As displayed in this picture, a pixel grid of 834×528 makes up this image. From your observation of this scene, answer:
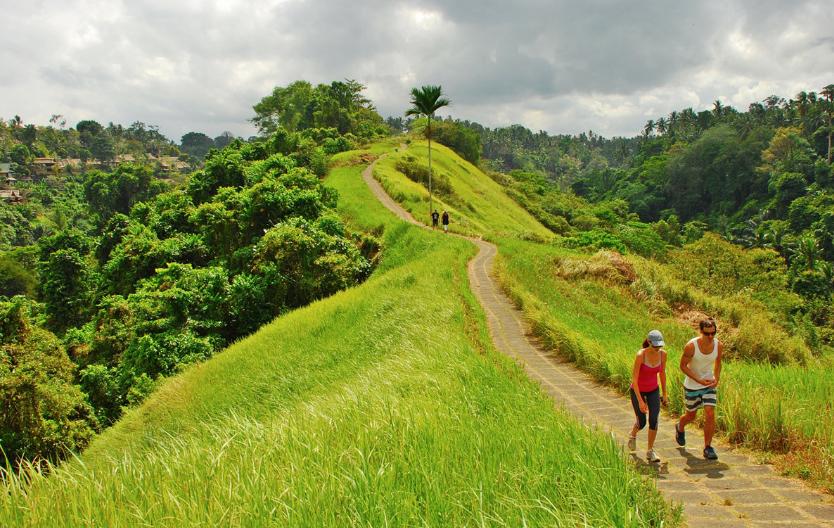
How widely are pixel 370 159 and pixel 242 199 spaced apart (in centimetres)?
2500

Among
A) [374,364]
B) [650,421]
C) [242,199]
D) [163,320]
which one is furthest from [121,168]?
[650,421]

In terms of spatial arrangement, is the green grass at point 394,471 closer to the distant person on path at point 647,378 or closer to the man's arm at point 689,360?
the distant person on path at point 647,378

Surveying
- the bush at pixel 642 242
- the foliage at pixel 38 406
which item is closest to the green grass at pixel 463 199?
the bush at pixel 642 242

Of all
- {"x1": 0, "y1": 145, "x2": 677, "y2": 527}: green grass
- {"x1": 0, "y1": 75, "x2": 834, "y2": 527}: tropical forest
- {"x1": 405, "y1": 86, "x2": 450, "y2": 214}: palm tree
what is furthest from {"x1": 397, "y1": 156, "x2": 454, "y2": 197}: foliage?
{"x1": 0, "y1": 145, "x2": 677, "y2": 527}: green grass

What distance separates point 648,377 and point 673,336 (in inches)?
286

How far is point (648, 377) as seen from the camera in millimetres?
6020

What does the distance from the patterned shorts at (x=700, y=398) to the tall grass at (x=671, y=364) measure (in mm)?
372

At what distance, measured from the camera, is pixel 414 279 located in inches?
637

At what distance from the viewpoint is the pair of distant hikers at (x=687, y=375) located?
596cm

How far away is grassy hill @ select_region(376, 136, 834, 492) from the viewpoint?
5613 mm

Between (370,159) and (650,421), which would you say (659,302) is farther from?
(370,159)

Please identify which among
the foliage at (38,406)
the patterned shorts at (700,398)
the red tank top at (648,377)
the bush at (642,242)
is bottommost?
the foliage at (38,406)

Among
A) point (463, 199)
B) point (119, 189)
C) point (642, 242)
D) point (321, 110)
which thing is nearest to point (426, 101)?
point (463, 199)

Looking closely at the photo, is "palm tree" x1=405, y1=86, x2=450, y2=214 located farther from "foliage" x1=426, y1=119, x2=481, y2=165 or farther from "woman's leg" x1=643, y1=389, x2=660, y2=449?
"foliage" x1=426, y1=119, x2=481, y2=165
